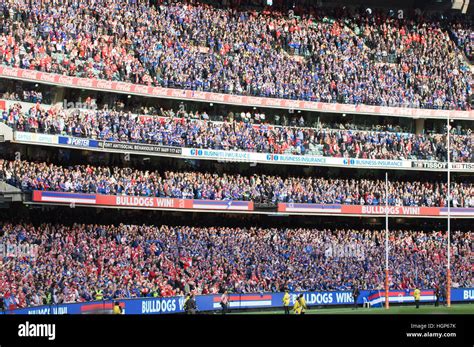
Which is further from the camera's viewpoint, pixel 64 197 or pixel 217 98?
pixel 217 98

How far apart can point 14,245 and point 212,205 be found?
50.6 feet

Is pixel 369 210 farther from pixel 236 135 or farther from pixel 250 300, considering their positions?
pixel 250 300

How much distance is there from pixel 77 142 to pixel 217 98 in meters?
11.7

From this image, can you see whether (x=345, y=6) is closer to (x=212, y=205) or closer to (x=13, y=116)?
(x=212, y=205)

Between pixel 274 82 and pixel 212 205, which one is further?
pixel 274 82

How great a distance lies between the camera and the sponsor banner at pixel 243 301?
36.2 meters

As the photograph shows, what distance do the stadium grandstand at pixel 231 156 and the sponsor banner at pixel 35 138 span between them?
8 cm

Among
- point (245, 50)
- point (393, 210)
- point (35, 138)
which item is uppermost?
point (245, 50)

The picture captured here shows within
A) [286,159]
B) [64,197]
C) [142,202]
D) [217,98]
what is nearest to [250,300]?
[142,202]

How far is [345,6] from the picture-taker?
71062 millimetres

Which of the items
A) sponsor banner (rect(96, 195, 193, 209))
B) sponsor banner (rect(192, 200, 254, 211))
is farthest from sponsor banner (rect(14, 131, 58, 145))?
sponsor banner (rect(192, 200, 254, 211))

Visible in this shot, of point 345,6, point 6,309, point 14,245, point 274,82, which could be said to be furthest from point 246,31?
point 6,309

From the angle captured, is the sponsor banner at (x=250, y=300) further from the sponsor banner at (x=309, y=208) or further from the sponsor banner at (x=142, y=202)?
the sponsor banner at (x=309, y=208)

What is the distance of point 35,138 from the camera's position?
46875mm
